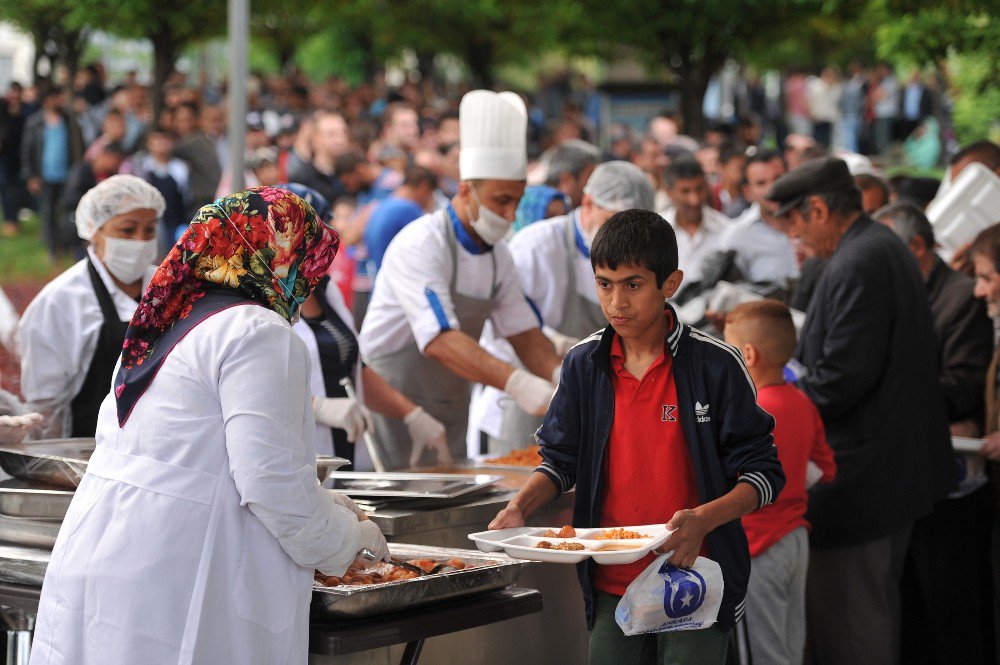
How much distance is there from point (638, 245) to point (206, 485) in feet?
3.72

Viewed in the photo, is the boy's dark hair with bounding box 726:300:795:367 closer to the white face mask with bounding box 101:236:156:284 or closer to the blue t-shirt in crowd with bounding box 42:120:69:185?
the white face mask with bounding box 101:236:156:284

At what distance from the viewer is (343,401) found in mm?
4562

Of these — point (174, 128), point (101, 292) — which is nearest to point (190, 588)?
point (101, 292)

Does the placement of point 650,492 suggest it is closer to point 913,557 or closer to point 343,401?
point 343,401

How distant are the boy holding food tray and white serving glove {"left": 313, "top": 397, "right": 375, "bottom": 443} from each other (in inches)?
50.3

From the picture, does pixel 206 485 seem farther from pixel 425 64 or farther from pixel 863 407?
pixel 425 64

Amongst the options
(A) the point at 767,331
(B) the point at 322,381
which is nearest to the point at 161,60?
(B) the point at 322,381

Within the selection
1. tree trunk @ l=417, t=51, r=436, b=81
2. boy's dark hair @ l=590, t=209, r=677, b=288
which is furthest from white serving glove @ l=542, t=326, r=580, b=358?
tree trunk @ l=417, t=51, r=436, b=81

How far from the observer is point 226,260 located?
2.96 meters

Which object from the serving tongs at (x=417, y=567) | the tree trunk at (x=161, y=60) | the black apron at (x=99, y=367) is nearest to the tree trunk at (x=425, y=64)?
the tree trunk at (x=161, y=60)

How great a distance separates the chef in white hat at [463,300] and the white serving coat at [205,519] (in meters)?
2.00

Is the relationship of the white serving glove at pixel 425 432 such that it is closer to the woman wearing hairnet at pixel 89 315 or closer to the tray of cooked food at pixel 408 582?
the woman wearing hairnet at pixel 89 315

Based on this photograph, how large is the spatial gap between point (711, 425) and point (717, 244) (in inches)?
183

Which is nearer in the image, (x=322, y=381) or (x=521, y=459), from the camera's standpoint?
(x=322, y=381)
